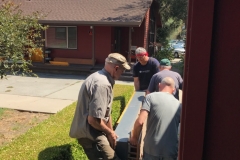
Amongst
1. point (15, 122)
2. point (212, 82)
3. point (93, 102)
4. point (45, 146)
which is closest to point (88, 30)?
point (15, 122)

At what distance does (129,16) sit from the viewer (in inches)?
605

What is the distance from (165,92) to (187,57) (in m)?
2.18

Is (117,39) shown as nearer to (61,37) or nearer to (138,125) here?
(61,37)

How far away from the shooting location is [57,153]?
4125mm

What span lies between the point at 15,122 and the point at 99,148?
4793mm

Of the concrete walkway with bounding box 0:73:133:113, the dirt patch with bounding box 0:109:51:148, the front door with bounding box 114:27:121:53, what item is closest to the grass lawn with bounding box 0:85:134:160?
the dirt patch with bounding box 0:109:51:148

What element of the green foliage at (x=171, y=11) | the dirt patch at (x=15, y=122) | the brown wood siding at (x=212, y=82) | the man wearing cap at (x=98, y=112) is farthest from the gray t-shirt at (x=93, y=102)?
the green foliage at (x=171, y=11)

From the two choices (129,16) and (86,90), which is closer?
(86,90)

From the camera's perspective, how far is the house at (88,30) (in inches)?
631

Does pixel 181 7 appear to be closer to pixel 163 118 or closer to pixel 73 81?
pixel 73 81

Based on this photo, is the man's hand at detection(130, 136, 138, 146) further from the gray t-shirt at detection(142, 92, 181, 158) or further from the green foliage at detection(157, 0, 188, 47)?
the green foliage at detection(157, 0, 188, 47)

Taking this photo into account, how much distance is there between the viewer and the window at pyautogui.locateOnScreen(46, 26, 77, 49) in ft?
56.6

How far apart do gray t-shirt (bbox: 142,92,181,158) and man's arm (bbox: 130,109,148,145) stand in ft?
0.20

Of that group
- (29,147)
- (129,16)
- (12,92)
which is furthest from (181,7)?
(29,147)
